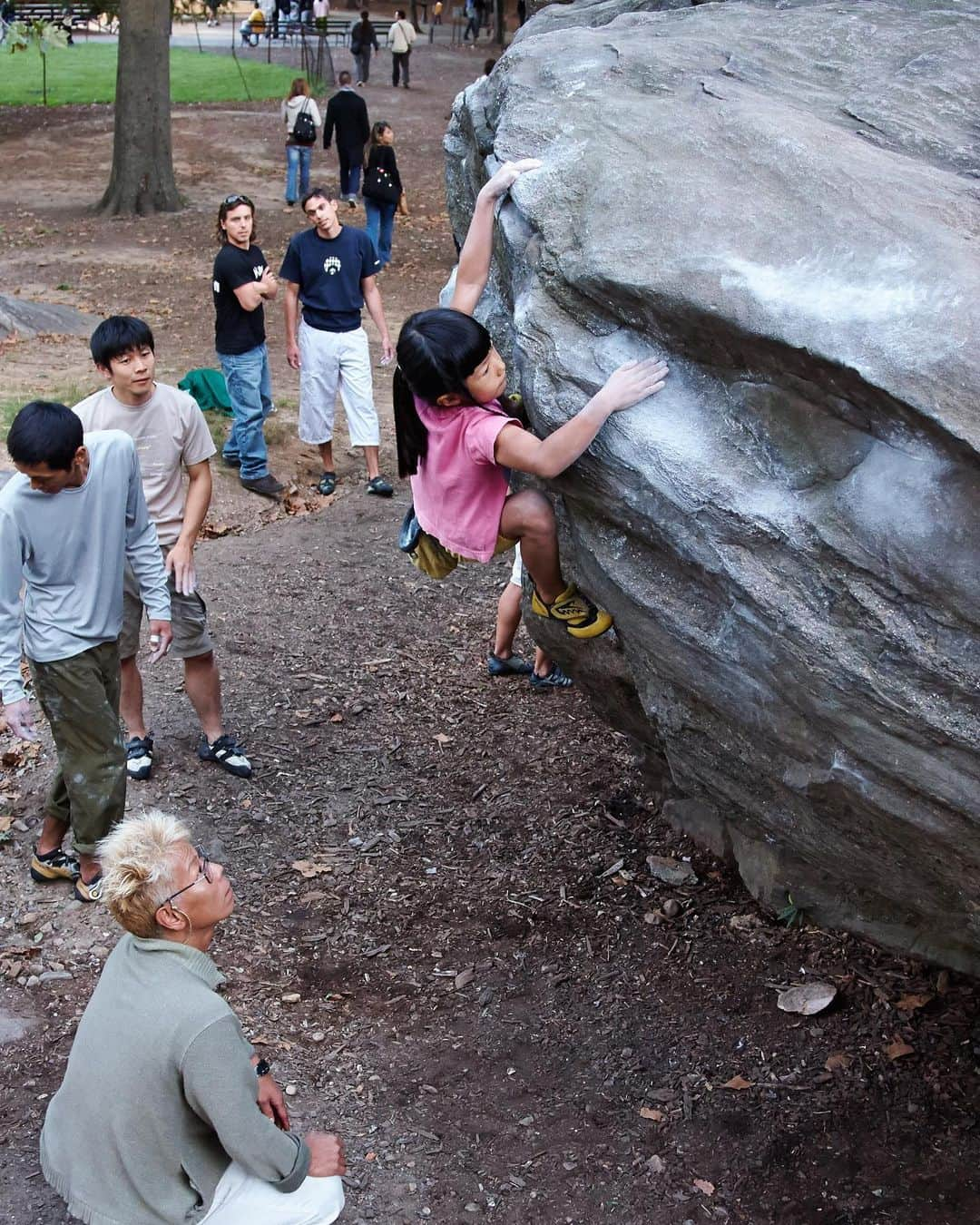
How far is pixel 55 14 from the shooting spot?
36.3 meters

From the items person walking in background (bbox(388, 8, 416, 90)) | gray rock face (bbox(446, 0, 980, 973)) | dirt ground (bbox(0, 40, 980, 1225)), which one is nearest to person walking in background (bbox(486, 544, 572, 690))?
dirt ground (bbox(0, 40, 980, 1225))

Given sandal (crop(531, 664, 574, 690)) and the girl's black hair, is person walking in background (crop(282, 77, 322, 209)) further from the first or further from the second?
the girl's black hair

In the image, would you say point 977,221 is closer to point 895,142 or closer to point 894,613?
point 895,142

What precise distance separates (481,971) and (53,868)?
5.98ft

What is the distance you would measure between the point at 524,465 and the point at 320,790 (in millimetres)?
3033

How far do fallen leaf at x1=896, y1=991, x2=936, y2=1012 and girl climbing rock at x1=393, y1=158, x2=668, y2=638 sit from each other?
180 centimetres

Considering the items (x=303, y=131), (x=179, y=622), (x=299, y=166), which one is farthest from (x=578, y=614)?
(x=299, y=166)

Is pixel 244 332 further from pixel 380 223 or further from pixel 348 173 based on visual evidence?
pixel 348 173

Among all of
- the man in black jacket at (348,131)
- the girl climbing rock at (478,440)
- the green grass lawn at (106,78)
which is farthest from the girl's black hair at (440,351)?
the green grass lawn at (106,78)

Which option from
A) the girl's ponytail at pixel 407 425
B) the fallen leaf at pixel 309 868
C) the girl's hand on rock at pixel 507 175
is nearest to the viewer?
the girl's hand on rock at pixel 507 175

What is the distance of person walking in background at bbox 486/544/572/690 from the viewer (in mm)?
6980

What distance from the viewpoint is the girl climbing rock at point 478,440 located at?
338 cm

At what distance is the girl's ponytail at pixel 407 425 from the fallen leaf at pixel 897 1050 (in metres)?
2.59

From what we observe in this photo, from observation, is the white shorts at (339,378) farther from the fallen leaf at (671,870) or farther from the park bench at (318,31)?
the park bench at (318,31)
